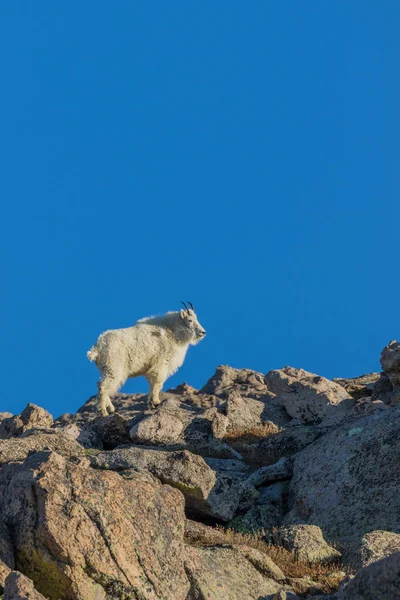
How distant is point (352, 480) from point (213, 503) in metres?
2.03

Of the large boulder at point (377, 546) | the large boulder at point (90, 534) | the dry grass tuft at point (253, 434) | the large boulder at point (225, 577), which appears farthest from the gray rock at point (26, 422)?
the large boulder at point (90, 534)

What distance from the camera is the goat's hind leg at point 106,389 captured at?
839 inches

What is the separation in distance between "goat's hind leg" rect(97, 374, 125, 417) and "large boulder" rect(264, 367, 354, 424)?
4.38 meters

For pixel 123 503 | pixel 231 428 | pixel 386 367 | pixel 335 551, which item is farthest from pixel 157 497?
pixel 386 367

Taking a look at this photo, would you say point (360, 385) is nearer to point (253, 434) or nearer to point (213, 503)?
point (253, 434)

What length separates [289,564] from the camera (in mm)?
8828

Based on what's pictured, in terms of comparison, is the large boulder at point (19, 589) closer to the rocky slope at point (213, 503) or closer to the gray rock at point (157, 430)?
the rocky slope at point (213, 503)

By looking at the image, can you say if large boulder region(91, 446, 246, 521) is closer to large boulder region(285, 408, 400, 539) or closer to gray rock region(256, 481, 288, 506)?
gray rock region(256, 481, 288, 506)

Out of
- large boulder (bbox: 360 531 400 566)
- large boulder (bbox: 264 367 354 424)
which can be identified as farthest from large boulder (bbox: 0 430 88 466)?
large boulder (bbox: 264 367 354 424)

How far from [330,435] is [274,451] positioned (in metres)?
1.94

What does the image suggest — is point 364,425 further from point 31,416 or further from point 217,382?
point 217,382

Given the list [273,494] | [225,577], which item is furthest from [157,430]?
[225,577]

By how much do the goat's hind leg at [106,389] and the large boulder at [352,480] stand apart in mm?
9660

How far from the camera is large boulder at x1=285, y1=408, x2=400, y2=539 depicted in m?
10.6
